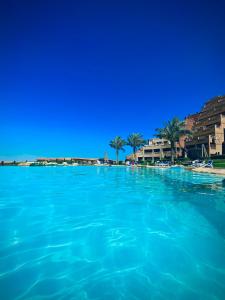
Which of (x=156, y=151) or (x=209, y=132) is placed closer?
(x=209, y=132)

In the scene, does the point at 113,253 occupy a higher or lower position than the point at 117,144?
lower

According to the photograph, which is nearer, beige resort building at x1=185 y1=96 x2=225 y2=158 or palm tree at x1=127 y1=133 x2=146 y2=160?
beige resort building at x1=185 y1=96 x2=225 y2=158

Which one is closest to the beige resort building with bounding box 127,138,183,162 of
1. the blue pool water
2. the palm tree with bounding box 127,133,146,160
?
the palm tree with bounding box 127,133,146,160

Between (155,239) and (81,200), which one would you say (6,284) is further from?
(81,200)

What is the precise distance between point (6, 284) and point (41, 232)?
2.87 metres

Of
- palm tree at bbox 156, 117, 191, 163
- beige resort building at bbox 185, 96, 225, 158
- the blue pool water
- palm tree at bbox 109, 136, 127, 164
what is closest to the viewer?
the blue pool water

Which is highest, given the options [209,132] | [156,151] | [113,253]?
[209,132]

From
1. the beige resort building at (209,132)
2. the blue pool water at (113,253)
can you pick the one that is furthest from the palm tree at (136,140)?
the blue pool water at (113,253)

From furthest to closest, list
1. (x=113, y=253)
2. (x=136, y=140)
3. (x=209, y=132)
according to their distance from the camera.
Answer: (x=136, y=140)
(x=209, y=132)
(x=113, y=253)

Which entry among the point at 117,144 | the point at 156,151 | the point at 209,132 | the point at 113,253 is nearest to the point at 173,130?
the point at 209,132


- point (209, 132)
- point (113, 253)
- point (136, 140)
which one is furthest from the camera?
point (136, 140)

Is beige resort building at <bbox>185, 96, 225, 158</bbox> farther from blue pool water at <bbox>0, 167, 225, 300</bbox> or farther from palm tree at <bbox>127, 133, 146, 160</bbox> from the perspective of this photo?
blue pool water at <bbox>0, 167, 225, 300</bbox>

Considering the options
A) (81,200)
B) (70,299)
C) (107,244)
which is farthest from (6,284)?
(81,200)

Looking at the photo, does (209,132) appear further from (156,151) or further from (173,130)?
(156,151)
